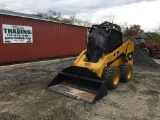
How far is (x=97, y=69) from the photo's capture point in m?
6.29

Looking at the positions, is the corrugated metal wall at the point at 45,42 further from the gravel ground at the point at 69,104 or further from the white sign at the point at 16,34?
the gravel ground at the point at 69,104

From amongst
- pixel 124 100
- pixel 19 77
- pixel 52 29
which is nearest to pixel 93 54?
pixel 124 100

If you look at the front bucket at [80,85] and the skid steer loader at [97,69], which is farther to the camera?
the skid steer loader at [97,69]

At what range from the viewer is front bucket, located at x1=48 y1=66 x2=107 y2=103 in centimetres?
579

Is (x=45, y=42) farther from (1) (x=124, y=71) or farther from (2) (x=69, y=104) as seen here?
(2) (x=69, y=104)

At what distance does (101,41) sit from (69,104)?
2652 mm

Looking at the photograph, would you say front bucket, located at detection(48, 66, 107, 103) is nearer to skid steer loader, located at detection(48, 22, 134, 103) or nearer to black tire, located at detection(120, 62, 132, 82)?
skid steer loader, located at detection(48, 22, 134, 103)

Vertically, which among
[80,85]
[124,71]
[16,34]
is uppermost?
[16,34]

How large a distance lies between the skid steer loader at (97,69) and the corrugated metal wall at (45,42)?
14.1 ft

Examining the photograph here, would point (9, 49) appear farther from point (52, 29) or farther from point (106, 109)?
point (106, 109)

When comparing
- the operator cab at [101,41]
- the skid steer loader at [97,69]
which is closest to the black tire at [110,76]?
the skid steer loader at [97,69]

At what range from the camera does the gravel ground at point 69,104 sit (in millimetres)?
4716

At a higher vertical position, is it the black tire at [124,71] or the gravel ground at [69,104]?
the black tire at [124,71]

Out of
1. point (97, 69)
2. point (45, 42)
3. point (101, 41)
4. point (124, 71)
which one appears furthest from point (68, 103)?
point (45, 42)
